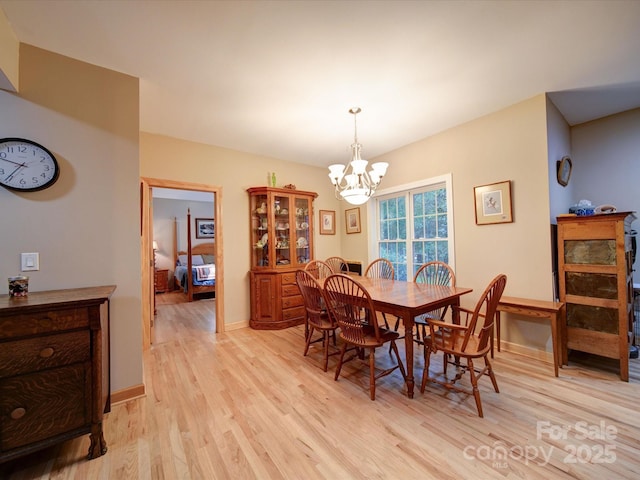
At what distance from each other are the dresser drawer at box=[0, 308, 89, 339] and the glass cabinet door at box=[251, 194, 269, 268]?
2.46 m

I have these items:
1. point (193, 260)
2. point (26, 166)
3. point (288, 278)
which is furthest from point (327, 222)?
point (193, 260)

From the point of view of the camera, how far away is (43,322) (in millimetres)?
1339

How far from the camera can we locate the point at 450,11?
1547 mm

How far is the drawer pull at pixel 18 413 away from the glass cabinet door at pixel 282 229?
2.80 metres

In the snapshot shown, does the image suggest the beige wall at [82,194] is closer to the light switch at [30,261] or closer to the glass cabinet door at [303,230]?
the light switch at [30,261]

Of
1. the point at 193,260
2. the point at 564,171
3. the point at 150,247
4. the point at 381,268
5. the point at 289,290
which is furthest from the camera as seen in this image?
the point at 193,260

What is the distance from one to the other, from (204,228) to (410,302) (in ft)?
22.1

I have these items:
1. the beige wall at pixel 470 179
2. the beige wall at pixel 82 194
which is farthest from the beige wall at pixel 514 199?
the beige wall at pixel 82 194

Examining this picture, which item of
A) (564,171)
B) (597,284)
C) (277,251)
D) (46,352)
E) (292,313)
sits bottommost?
(292,313)

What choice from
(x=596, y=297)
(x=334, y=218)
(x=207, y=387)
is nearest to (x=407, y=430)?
(x=207, y=387)

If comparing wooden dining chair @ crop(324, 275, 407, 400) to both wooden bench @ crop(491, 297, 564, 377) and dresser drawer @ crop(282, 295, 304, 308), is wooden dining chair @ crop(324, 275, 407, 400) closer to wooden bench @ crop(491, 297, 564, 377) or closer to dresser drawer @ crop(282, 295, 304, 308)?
wooden bench @ crop(491, 297, 564, 377)

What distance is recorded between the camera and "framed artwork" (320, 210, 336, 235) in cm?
468

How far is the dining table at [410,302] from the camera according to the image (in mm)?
1899

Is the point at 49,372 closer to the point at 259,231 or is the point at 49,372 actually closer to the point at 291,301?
the point at 291,301
